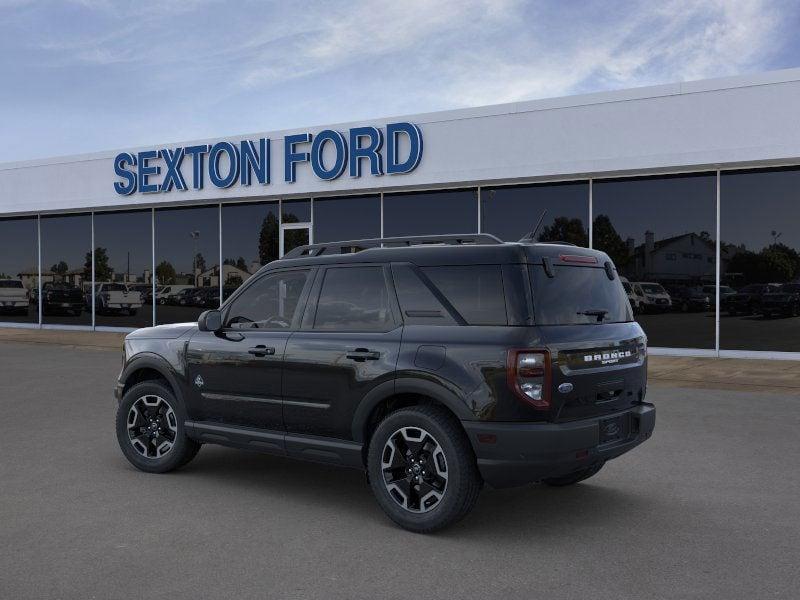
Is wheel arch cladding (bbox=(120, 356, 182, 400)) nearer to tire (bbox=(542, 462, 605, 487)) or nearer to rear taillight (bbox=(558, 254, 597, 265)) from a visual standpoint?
tire (bbox=(542, 462, 605, 487))

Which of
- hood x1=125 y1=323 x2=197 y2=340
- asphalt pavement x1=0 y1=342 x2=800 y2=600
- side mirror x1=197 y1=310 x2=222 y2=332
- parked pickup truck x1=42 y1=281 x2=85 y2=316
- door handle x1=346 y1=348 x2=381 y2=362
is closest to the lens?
asphalt pavement x1=0 y1=342 x2=800 y2=600

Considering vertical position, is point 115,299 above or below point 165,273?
below

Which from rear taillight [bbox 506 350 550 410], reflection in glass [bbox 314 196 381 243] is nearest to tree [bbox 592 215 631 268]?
reflection in glass [bbox 314 196 381 243]

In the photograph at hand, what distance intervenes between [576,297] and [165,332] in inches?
131

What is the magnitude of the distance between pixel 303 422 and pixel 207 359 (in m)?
1.05

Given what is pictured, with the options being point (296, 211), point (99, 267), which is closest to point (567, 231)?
point (296, 211)

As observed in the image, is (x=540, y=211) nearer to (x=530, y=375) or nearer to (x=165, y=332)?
Result: (x=165, y=332)

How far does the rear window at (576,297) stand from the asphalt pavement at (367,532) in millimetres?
1284

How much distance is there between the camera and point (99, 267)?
76.6 ft

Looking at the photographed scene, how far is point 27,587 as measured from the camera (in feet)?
13.1

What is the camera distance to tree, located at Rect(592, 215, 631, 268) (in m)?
15.8

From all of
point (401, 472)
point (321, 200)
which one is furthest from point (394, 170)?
point (401, 472)

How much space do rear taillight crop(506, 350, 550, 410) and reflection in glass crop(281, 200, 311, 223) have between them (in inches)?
607

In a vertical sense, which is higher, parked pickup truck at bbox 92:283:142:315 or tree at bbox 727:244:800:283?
tree at bbox 727:244:800:283
